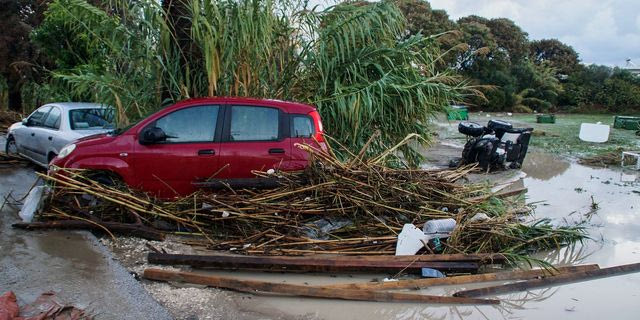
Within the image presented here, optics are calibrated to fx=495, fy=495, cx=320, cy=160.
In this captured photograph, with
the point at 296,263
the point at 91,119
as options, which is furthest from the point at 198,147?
the point at 91,119

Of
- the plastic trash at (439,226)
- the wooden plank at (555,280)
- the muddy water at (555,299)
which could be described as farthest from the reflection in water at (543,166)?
the plastic trash at (439,226)

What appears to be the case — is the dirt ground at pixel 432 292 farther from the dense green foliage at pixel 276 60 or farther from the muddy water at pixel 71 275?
the dense green foliage at pixel 276 60

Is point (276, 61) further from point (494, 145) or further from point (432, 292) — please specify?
point (494, 145)

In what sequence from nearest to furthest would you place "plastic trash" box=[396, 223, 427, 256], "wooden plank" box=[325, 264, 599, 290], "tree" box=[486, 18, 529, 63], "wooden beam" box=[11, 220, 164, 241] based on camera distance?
"wooden plank" box=[325, 264, 599, 290] → "plastic trash" box=[396, 223, 427, 256] → "wooden beam" box=[11, 220, 164, 241] → "tree" box=[486, 18, 529, 63]

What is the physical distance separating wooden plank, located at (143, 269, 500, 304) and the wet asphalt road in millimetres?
388

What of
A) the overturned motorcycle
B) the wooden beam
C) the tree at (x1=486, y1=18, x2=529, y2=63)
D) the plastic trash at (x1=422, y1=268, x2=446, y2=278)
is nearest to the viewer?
the plastic trash at (x1=422, y1=268, x2=446, y2=278)

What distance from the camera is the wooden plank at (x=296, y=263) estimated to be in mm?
5059

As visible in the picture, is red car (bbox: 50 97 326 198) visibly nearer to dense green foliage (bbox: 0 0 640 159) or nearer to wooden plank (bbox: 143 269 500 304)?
dense green foliage (bbox: 0 0 640 159)

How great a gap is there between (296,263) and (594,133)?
1846 cm

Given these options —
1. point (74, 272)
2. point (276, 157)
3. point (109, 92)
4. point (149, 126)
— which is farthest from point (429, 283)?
point (109, 92)

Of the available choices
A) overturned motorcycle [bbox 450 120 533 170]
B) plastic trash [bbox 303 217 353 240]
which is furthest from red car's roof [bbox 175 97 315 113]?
overturned motorcycle [bbox 450 120 533 170]

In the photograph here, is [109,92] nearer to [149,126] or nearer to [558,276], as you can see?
[149,126]

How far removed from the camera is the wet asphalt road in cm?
396

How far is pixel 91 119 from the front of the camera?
9.34m
